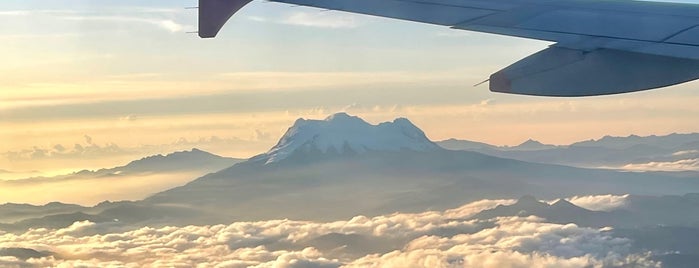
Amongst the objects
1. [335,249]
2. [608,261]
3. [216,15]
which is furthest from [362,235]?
[216,15]

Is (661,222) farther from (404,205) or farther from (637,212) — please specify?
(404,205)

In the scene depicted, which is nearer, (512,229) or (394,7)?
(394,7)

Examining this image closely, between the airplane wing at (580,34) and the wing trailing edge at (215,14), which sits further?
the wing trailing edge at (215,14)

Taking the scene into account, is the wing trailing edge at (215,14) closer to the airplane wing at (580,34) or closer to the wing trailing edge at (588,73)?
the airplane wing at (580,34)

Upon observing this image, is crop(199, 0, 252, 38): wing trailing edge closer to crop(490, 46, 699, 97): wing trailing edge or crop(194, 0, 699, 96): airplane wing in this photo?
crop(194, 0, 699, 96): airplane wing

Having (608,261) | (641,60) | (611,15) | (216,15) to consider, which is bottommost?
(608,261)

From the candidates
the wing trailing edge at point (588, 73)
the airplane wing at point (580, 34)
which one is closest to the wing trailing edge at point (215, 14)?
the airplane wing at point (580, 34)

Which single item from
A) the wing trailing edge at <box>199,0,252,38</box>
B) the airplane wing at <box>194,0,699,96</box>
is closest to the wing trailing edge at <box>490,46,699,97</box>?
the airplane wing at <box>194,0,699,96</box>

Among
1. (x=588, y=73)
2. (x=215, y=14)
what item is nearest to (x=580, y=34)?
(x=588, y=73)

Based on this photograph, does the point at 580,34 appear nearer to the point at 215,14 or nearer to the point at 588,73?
the point at 588,73
